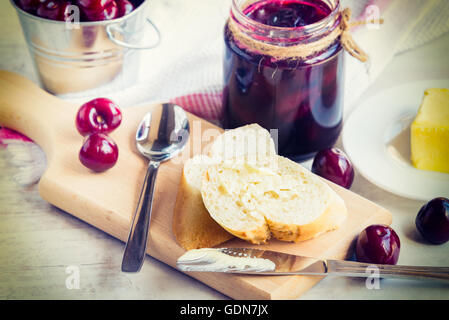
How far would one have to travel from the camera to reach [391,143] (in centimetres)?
145

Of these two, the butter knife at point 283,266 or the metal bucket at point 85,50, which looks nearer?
Result: the butter knife at point 283,266

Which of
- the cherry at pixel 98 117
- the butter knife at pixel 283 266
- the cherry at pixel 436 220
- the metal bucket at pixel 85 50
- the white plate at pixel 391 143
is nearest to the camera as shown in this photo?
the butter knife at pixel 283 266

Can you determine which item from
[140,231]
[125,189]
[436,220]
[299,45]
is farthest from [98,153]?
[436,220]

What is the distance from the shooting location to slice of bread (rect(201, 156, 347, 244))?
1127 mm

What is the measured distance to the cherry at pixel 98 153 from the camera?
131cm

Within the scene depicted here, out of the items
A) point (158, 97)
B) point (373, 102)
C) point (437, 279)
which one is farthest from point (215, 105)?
point (437, 279)

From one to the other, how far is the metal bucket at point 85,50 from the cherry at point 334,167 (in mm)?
613

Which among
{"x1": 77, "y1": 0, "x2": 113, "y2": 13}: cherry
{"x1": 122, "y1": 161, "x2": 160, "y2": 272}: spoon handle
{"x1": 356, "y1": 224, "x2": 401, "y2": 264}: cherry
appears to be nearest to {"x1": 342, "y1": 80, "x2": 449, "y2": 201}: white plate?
{"x1": 356, "y1": 224, "x2": 401, "y2": 264}: cherry

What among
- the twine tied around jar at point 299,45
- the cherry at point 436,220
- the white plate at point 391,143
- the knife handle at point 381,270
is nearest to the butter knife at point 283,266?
the knife handle at point 381,270

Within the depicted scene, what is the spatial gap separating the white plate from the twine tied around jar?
0.73 feet

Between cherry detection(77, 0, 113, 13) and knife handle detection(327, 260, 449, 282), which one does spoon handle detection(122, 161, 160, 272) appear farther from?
cherry detection(77, 0, 113, 13)

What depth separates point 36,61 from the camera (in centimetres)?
167

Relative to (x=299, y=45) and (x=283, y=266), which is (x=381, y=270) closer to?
(x=283, y=266)

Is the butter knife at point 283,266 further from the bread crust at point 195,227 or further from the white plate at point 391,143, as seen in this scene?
the white plate at point 391,143
